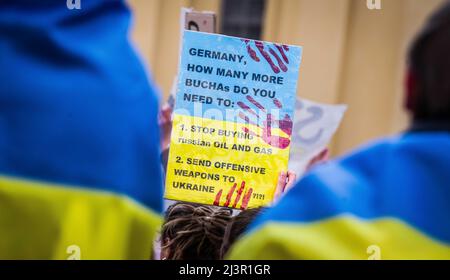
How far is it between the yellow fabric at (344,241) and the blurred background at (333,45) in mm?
3446

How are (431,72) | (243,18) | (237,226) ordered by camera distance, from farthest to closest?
(243,18) < (237,226) < (431,72)

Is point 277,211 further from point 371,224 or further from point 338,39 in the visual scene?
point 338,39

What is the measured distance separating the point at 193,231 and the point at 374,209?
48.7 inches

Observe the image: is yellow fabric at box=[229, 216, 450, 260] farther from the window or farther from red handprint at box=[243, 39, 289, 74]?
the window

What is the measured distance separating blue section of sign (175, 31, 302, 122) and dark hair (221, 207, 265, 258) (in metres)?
0.26

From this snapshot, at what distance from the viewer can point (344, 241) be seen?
1237mm

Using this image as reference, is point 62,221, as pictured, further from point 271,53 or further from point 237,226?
point 271,53

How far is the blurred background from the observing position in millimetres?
5004

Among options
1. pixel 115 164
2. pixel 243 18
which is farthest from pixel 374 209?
pixel 243 18

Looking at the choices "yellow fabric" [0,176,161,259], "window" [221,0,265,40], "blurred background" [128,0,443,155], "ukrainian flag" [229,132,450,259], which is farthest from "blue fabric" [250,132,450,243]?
"window" [221,0,265,40]

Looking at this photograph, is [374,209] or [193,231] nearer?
[374,209]

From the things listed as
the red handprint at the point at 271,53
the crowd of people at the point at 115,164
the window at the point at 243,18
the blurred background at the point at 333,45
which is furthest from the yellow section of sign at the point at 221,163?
the window at the point at 243,18

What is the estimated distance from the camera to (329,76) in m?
Result: 5.52
